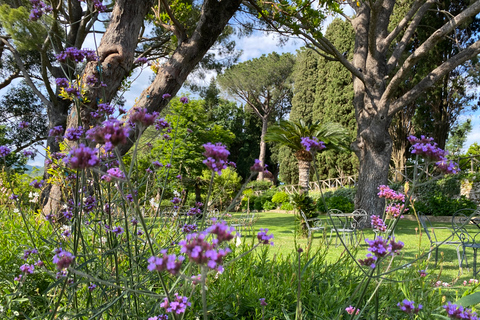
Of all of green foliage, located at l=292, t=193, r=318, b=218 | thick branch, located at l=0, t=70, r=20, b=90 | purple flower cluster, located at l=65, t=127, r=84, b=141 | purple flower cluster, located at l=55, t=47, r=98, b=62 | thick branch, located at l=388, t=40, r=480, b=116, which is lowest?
green foliage, located at l=292, t=193, r=318, b=218

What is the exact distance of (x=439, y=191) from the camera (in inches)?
434

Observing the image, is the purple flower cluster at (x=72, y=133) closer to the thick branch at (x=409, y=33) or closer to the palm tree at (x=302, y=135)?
the thick branch at (x=409, y=33)

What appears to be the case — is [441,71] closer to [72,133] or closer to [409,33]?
[409,33]

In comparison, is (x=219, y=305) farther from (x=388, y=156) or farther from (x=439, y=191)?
(x=439, y=191)

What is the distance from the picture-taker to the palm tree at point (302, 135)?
10.9 metres

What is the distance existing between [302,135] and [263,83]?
1697 centimetres

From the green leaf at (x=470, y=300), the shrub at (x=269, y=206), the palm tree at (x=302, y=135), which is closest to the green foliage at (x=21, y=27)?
the palm tree at (x=302, y=135)

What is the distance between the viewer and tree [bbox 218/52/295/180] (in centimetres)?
2689

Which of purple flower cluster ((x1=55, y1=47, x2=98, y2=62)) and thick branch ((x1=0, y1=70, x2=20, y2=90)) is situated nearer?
purple flower cluster ((x1=55, y1=47, x2=98, y2=62))

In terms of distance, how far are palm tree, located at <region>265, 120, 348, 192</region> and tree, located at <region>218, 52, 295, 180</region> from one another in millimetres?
14696

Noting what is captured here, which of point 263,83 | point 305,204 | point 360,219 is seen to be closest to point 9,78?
point 305,204

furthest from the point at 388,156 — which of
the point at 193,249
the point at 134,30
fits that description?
the point at 193,249

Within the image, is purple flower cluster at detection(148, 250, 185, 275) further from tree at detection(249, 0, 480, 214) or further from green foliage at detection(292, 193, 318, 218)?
tree at detection(249, 0, 480, 214)

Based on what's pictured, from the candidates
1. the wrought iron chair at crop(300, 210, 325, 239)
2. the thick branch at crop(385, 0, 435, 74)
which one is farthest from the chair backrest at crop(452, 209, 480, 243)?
the thick branch at crop(385, 0, 435, 74)
